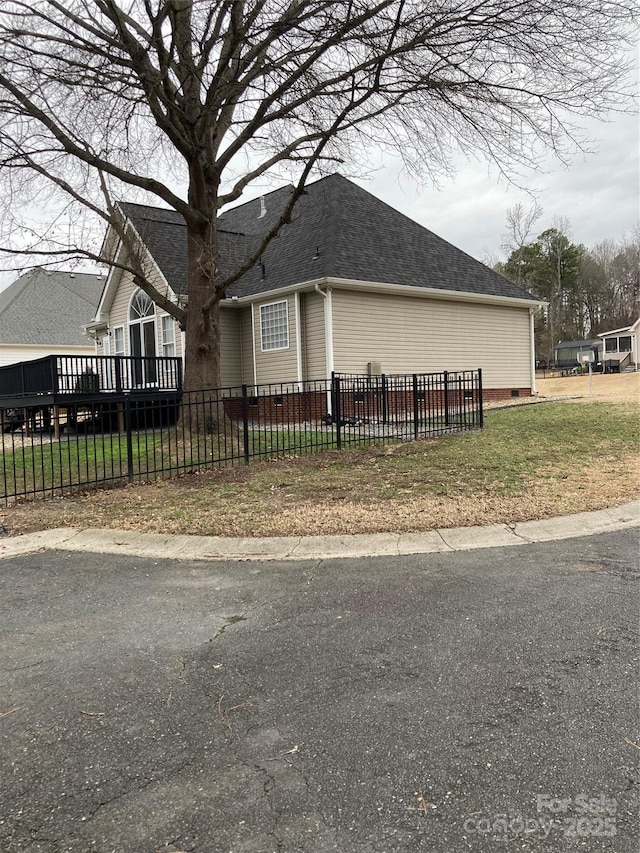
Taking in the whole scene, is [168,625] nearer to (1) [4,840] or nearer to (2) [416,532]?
(1) [4,840]

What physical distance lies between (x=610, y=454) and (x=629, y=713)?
7.66 m

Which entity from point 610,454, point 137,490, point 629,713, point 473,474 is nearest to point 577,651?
point 629,713

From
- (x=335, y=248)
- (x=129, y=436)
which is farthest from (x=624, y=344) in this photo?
(x=129, y=436)

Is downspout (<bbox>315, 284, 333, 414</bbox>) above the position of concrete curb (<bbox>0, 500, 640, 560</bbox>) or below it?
above

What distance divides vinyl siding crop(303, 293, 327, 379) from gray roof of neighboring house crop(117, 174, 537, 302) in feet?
2.37

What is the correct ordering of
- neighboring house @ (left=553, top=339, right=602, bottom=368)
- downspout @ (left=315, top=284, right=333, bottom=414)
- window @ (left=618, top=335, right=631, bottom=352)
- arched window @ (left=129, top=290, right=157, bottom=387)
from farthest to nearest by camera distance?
neighboring house @ (left=553, top=339, right=602, bottom=368) → window @ (left=618, top=335, right=631, bottom=352) → arched window @ (left=129, top=290, right=157, bottom=387) → downspout @ (left=315, top=284, right=333, bottom=414)

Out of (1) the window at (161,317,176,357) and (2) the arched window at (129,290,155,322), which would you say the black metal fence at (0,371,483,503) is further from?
(2) the arched window at (129,290,155,322)

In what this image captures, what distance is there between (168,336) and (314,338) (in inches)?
226

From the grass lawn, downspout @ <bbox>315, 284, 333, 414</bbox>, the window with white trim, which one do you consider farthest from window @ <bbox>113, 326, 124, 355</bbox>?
the grass lawn

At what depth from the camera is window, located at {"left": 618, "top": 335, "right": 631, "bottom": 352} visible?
4747 cm

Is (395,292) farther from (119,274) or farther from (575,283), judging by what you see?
(575,283)

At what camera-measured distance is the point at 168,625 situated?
12.3 feet

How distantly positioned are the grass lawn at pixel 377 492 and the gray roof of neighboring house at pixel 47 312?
30027mm

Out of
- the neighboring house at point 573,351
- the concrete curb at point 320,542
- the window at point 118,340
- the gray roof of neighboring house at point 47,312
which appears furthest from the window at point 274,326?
the neighboring house at point 573,351
